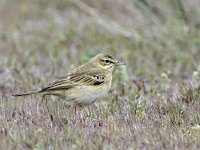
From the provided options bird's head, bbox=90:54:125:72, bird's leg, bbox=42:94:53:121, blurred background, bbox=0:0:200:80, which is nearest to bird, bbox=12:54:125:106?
bird's leg, bbox=42:94:53:121

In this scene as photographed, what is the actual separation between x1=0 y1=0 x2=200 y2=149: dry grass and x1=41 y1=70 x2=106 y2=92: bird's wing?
0.83 ft

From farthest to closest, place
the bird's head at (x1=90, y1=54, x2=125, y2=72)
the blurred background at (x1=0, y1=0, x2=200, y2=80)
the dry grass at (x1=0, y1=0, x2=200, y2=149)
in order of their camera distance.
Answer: the blurred background at (x1=0, y1=0, x2=200, y2=80)
the bird's head at (x1=90, y1=54, x2=125, y2=72)
the dry grass at (x1=0, y1=0, x2=200, y2=149)

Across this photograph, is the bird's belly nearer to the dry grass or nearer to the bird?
the bird

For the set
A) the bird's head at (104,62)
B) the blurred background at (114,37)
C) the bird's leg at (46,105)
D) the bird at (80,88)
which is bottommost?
the bird's leg at (46,105)

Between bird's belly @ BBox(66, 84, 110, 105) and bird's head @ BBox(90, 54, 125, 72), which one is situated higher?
bird's head @ BBox(90, 54, 125, 72)

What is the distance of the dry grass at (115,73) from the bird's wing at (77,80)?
254 millimetres

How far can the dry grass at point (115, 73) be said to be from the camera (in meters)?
6.32

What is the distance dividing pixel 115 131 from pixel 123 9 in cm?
982

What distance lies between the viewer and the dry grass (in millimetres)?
6324

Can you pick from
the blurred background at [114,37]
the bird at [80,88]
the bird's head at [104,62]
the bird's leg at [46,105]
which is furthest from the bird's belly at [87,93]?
the blurred background at [114,37]

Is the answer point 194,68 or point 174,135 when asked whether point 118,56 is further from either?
point 174,135

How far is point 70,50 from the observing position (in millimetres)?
12664

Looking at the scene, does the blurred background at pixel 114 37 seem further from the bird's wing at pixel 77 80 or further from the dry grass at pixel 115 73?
the bird's wing at pixel 77 80

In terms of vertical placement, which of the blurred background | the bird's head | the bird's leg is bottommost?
the bird's leg
